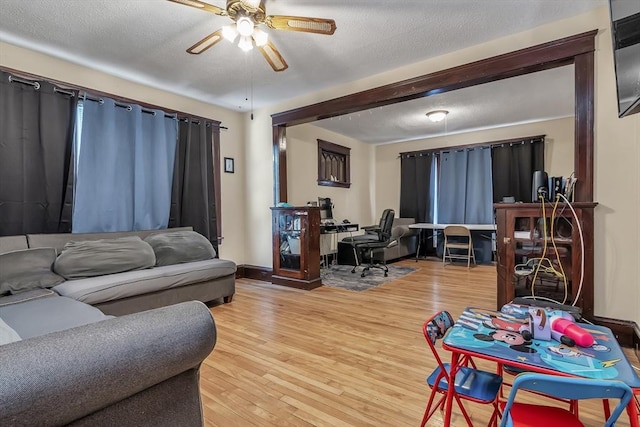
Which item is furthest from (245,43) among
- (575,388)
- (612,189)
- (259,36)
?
(612,189)

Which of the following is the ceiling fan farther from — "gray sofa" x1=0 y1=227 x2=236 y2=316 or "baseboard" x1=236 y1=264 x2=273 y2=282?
"baseboard" x1=236 y1=264 x2=273 y2=282

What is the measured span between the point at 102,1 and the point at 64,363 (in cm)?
267

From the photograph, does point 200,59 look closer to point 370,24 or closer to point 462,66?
point 370,24

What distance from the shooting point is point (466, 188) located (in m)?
6.31

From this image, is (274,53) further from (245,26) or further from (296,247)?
(296,247)

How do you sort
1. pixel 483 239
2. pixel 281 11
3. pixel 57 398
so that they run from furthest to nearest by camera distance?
1. pixel 483 239
2. pixel 281 11
3. pixel 57 398

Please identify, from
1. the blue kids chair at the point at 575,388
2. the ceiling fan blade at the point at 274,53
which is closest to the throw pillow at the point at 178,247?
the ceiling fan blade at the point at 274,53

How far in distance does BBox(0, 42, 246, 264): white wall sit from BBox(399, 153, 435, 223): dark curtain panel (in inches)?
150

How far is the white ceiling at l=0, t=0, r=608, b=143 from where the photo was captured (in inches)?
95.0

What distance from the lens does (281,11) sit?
8.17 ft

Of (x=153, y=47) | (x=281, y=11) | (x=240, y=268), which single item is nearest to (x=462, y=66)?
(x=281, y=11)

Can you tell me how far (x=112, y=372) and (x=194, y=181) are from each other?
11.8 ft

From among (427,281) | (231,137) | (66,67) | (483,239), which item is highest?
(66,67)

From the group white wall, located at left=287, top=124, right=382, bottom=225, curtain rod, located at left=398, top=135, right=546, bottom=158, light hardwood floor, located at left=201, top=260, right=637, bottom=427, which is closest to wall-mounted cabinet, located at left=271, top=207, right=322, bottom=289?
light hardwood floor, located at left=201, top=260, right=637, bottom=427
